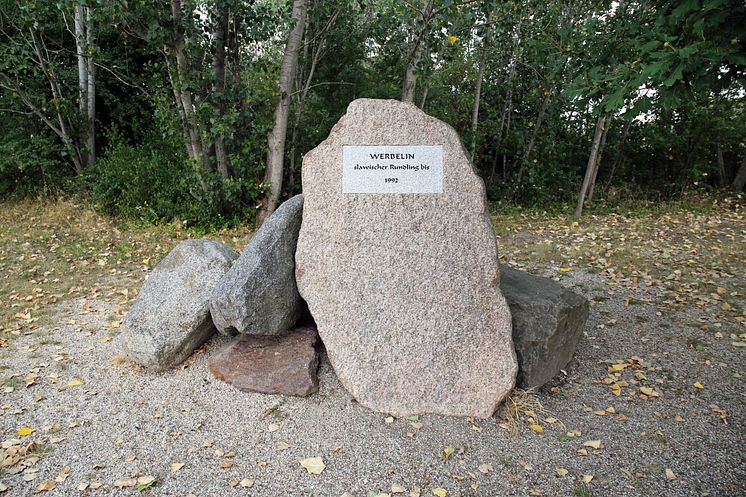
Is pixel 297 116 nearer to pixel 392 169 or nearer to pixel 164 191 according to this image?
pixel 164 191

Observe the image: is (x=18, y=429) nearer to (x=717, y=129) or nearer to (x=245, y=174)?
(x=245, y=174)

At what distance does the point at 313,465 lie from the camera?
3.09 meters

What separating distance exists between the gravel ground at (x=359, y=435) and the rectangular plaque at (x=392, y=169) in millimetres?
1449

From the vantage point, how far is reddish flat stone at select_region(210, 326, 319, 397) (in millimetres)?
3760

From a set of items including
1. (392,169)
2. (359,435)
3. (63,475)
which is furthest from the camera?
(392,169)

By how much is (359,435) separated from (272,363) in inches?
35.6

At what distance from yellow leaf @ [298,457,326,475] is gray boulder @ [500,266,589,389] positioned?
1572 mm

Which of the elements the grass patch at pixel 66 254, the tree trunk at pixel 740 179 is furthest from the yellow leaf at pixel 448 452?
the tree trunk at pixel 740 179

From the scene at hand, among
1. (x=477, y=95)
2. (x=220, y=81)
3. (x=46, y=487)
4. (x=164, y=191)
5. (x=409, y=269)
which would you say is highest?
(x=477, y=95)

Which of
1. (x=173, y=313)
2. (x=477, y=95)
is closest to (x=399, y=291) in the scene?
(x=173, y=313)

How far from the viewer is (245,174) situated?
8266 millimetres

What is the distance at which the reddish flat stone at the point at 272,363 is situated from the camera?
3.76 m

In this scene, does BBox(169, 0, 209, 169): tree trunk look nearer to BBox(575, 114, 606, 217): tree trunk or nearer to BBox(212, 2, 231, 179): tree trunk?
BBox(212, 2, 231, 179): tree trunk

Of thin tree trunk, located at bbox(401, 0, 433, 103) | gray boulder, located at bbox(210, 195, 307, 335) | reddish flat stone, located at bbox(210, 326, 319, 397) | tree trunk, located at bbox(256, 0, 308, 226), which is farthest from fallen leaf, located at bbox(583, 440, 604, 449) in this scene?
Result: tree trunk, located at bbox(256, 0, 308, 226)
